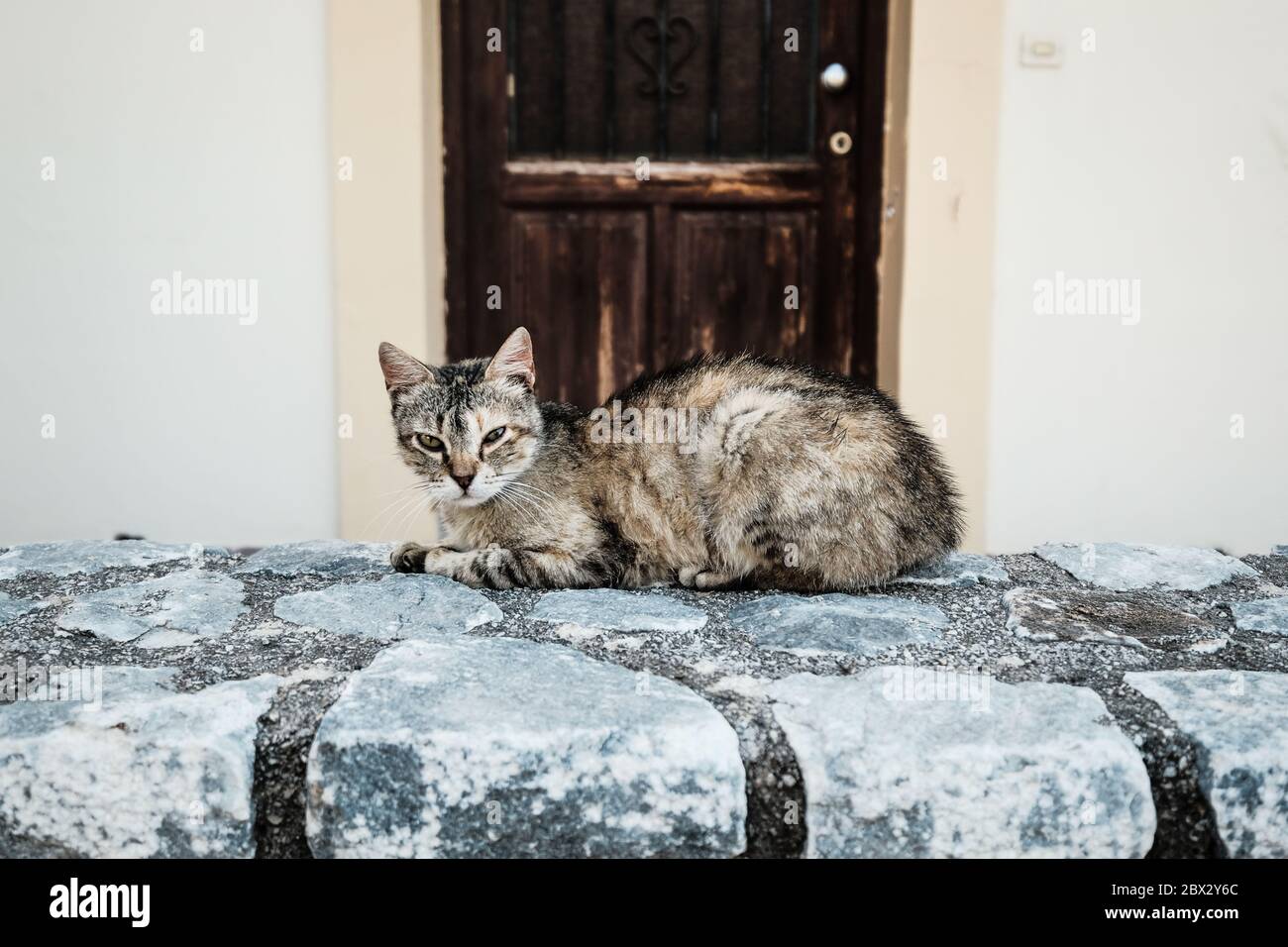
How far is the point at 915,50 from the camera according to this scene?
12.9 ft

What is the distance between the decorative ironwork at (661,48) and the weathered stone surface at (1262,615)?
2797 mm

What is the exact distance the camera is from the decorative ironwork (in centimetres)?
416

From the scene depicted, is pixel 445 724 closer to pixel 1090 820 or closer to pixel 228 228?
pixel 1090 820

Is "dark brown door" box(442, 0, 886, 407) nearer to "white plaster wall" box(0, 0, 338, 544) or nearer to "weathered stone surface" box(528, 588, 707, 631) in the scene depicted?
"white plaster wall" box(0, 0, 338, 544)

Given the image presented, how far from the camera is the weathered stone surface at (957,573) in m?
2.69

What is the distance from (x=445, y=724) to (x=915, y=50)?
10.7 feet

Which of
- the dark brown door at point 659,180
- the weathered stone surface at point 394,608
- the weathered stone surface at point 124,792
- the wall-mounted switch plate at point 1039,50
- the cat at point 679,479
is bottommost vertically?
the weathered stone surface at point 124,792

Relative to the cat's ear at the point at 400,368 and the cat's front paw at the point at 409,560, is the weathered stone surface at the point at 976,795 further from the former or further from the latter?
the cat's ear at the point at 400,368

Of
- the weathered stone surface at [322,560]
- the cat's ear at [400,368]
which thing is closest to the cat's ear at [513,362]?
the cat's ear at [400,368]

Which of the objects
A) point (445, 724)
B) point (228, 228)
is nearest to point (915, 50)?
point (228, 228)

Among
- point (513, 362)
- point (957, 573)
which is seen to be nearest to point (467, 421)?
point (513, 362)

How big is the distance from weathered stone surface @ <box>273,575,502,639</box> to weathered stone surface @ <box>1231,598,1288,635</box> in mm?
1612

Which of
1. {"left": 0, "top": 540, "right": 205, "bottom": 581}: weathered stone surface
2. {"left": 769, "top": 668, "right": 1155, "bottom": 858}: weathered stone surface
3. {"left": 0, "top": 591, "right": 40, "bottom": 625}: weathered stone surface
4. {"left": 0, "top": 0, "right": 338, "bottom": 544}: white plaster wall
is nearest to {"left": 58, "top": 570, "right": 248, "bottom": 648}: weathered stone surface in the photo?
{"left": 0, "top": 591, "right": 40, "bottom": 625}: weathered stone surface

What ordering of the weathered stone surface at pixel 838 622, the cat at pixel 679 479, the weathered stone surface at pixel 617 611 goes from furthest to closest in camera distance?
the cat at pixel 679 479 < the weathered stone surface at pixel 617 611 < the weathered stone surface at pixel 838 622
